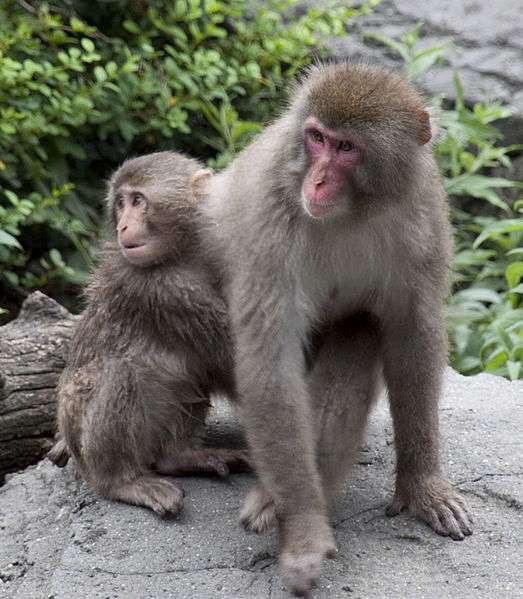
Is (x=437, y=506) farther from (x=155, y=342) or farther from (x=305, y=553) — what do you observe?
(x=155, y=342)

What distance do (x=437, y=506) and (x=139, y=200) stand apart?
1.91 m

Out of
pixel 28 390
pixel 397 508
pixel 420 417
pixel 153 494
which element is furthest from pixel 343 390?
pixel 28 390

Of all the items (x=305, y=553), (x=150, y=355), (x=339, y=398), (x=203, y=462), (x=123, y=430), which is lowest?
(x=203, y=462)

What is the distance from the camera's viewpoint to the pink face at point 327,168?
3.92m

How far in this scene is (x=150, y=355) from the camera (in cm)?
477

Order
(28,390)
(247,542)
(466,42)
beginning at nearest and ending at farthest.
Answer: (247,542), (28,390), (466,42)

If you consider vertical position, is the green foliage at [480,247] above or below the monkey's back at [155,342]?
below

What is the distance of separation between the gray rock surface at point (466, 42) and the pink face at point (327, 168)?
17.6 feet

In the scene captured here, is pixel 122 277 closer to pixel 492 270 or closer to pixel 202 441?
pixel 202 441

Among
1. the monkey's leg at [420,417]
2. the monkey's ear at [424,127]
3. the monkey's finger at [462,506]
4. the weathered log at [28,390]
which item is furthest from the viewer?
the weathered log at [28,390]

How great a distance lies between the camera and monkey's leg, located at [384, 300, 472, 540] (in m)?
4.38

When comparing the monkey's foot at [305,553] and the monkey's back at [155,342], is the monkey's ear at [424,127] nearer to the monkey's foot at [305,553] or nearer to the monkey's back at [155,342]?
the monkey's back at [155,342]

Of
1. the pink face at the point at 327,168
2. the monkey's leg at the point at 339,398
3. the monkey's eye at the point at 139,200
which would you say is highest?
the pink face at the point at 327,168

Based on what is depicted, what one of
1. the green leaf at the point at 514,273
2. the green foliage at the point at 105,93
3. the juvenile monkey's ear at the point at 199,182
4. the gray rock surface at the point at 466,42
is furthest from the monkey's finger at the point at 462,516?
the gray rock surface at the point at 466,42
